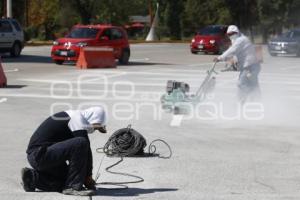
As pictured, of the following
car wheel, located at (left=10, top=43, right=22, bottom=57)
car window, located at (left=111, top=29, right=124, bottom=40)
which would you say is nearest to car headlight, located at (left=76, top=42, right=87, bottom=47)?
car window, located at (left=111, top=29, right=124, bottom=40)

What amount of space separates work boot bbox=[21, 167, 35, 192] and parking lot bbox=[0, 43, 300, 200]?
0.08m

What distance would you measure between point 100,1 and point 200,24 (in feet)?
30.7

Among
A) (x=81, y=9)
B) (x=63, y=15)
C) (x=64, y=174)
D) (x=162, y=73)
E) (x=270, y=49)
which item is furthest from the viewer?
(x=63, y=15)

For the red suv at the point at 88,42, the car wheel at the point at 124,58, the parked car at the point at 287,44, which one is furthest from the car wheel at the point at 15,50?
the parked car at the point at 287,44

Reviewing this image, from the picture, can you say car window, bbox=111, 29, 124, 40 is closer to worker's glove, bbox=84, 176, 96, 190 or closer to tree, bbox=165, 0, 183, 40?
worker's glove, bbox=84, 176, 96, 190

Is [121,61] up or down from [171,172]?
down

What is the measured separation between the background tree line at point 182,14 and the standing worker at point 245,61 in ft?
169

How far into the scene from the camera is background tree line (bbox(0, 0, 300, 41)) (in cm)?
6881

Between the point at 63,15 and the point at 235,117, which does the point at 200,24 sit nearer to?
the point at 63,15

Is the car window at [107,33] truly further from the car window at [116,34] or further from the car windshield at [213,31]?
the car windshield at [213,31]

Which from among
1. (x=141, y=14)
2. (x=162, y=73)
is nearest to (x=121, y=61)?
(x=162, y=73)

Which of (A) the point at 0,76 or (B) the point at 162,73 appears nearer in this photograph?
(A) the point at 0,76

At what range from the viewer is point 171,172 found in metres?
9.70

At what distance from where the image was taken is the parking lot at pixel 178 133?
28.9 ft
